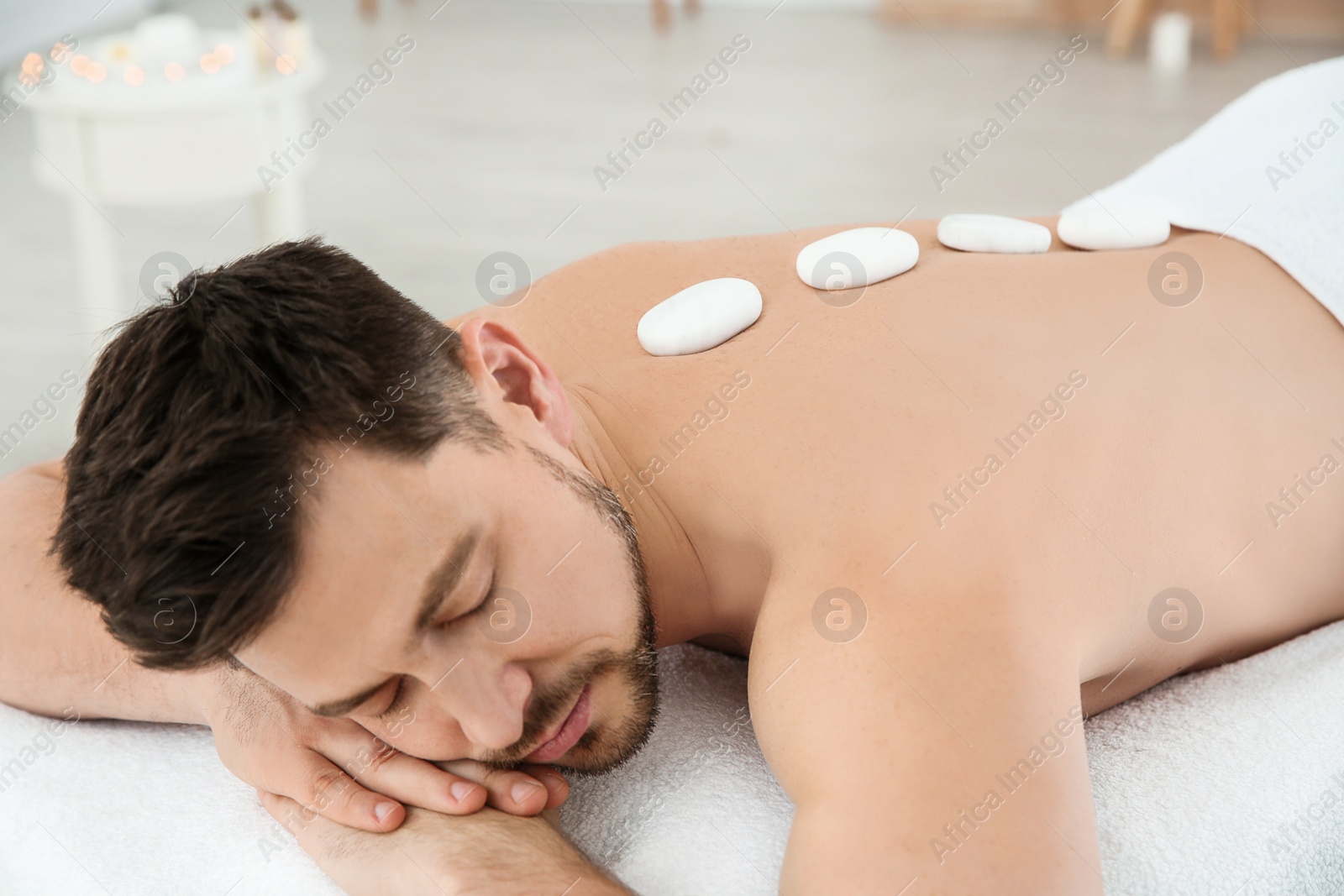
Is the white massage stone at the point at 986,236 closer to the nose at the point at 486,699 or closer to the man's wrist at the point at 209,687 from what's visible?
the nose at the point at 486,699

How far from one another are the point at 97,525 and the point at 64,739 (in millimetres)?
422

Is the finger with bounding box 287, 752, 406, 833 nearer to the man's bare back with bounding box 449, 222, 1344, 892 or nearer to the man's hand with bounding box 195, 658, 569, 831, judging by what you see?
the man's hand with bounding box 195, 658, 569, 831

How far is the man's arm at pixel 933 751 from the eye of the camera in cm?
82

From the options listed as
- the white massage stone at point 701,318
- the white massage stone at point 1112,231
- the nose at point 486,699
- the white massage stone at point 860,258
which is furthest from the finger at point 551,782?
the white massage stone at point 1112,231

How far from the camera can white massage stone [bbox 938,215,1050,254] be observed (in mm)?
1298

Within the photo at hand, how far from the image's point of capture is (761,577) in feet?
3.38

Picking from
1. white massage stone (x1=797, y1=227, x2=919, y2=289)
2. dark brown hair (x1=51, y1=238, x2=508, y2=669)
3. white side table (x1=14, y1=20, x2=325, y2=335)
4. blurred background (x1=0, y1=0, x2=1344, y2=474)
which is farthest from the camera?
blurred background (x1=0, y1=0, x2=1344, y2=474)

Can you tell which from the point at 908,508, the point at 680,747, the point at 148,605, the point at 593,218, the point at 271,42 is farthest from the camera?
the point at 593,218

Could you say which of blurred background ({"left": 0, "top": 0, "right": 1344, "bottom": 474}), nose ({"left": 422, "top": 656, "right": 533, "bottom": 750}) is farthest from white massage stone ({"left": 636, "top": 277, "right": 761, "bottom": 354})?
blurred background ({"left": 0, "top": 0, "right": 1344, "bottom": 474})

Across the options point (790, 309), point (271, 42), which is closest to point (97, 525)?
point (790, 309)

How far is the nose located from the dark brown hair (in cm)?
14

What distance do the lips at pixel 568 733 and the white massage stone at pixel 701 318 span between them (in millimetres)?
341

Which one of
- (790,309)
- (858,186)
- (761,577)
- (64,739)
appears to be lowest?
(858,186)

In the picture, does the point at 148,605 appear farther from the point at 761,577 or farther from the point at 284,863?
the point at 761,577
